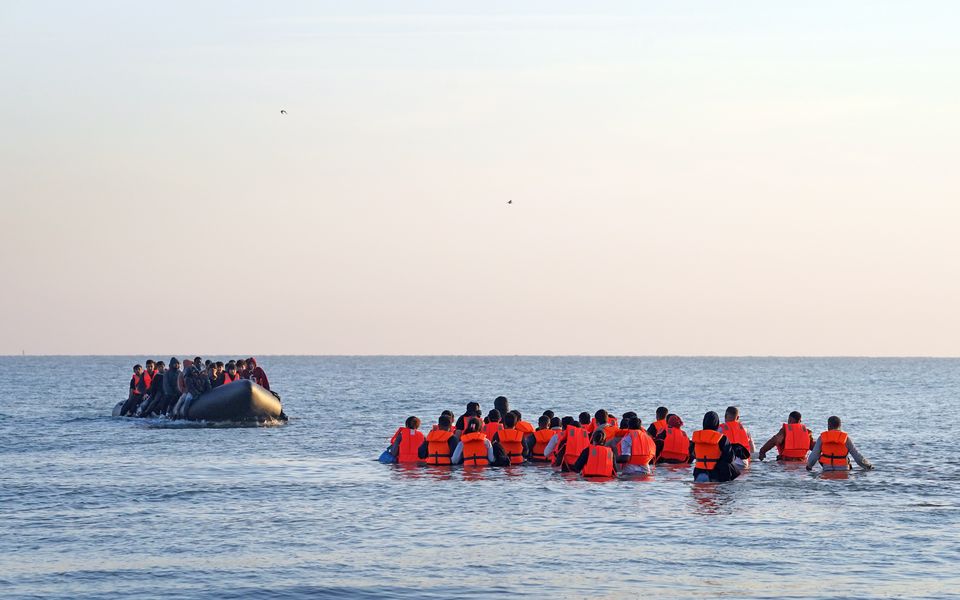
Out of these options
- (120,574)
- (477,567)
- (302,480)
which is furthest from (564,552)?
(302,480)

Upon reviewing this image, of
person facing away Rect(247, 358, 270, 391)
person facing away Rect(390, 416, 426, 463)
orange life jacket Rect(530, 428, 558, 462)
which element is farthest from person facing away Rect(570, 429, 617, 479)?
person facing away Rect(247, 358, 270, 391)

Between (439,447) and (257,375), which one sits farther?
(257,375)

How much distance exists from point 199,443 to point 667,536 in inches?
872

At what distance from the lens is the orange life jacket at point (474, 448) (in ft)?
93.2

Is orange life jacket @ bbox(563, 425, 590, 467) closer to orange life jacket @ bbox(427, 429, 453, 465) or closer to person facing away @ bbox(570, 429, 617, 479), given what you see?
person facing away @ bbox(570, 429, 617, 479)

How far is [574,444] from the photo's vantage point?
2773 centimetres

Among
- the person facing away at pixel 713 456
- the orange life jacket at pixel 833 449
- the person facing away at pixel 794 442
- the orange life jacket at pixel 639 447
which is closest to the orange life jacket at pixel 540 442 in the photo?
the orange life jacket at pixel 639 447

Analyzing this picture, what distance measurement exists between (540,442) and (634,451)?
3.34 metres

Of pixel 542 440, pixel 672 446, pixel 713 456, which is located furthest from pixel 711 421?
pixel 542 440

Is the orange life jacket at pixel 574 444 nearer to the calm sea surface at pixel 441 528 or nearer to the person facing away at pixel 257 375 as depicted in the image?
the calm sea surface at pixel 441 528

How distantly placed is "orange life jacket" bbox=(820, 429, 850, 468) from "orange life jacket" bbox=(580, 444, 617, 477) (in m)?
4.89

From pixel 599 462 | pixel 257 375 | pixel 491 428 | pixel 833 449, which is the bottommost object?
pixel 599 462

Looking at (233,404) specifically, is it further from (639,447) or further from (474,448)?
(639,447)

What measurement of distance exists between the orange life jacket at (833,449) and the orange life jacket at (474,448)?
7.62 metres
